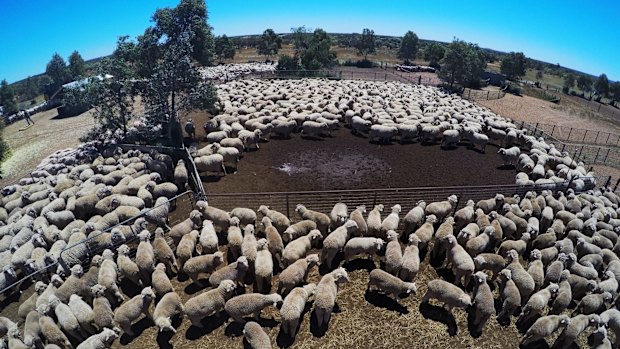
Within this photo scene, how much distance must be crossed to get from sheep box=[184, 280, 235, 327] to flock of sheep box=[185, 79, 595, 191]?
9639 mm

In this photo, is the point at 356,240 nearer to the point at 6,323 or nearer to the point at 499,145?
the point at 6,323

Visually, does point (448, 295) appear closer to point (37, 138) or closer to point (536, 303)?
point (536, 303)

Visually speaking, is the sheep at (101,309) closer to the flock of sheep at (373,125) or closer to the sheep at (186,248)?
the sheep at (186,248)

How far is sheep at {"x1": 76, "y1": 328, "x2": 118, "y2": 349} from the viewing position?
8.31m

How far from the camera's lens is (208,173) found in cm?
1881

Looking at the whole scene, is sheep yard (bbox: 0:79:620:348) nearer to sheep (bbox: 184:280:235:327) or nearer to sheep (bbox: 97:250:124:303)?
sheep (bbox: 97:250:124:303)

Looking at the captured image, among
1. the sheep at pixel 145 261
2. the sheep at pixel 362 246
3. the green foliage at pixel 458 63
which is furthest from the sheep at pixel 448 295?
the green foliage at pixel 458 63

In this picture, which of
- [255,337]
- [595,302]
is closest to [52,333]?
[255,337]

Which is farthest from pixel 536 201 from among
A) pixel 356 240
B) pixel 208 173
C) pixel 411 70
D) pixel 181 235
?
pixel 411 70

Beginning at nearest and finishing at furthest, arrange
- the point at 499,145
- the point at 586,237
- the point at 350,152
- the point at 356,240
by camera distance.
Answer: the point at 356,240
the point at 586,237
the point at 350,152
the point at 499,145

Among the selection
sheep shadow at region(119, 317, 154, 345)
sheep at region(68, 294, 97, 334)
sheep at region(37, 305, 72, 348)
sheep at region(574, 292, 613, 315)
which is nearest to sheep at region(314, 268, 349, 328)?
sheep shadow at region(119, 317, 154, 345)

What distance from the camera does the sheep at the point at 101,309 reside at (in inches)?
359

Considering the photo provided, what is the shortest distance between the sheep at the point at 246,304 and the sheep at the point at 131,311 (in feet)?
7.39

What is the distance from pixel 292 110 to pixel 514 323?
20.6 m
